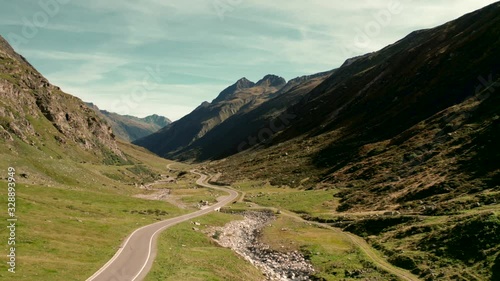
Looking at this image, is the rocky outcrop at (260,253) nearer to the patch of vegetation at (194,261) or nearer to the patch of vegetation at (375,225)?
the patch of vegetation at (194,261)

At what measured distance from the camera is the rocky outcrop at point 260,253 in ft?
139

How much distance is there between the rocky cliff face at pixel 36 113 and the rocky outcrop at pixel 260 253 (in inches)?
3001

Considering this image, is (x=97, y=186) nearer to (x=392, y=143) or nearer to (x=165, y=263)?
(x=165, y=263)

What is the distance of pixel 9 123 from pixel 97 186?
4698cm

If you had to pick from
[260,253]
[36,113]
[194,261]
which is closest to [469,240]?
[260,253]

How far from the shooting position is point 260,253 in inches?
2008

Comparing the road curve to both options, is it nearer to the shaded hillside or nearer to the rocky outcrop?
the rocky outcrop

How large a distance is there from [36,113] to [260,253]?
473ft

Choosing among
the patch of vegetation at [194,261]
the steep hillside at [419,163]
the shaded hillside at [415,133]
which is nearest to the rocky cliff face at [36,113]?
the patch of vegetation at [194,261]

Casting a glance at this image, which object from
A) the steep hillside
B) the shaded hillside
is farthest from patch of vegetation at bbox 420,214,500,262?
the shaded hillside

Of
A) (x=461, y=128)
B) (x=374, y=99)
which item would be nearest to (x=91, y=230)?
(x=461, y=128)

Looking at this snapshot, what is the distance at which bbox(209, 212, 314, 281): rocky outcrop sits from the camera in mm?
42281

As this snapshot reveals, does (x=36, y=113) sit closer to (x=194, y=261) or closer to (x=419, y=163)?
(x=194, y=261)

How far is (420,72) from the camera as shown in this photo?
152m
